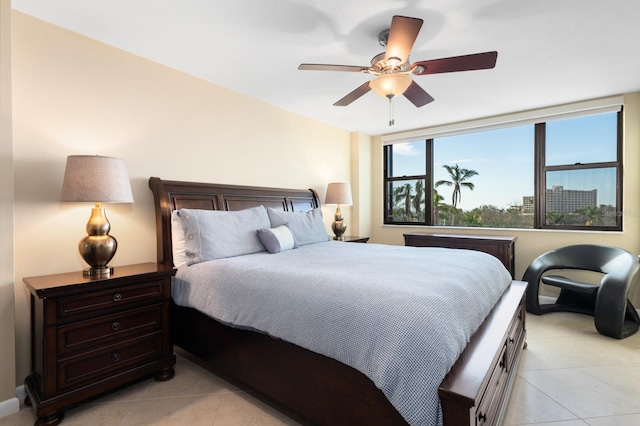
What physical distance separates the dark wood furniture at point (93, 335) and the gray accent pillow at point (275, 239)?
0.82 meters

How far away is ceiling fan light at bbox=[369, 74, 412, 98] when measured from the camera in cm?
210

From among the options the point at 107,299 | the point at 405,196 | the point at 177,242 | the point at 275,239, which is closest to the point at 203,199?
the point at 177,242

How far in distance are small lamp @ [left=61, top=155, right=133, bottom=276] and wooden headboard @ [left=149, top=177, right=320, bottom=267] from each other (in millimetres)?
467

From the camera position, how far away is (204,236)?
8.18 feet

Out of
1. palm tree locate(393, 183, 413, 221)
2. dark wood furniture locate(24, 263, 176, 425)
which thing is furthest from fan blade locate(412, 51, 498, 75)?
palm tree locate(393, 183, 413, 221)

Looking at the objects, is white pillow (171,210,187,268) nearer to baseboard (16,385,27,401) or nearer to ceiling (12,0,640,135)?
baseboard (16,385,27,401)

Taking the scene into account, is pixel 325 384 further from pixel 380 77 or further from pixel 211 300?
pixel 380 77

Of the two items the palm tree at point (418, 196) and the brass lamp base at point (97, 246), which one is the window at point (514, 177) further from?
the brass lamp base at point (97, 246)

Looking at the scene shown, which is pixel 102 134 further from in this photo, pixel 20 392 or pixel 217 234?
pixel 20 392

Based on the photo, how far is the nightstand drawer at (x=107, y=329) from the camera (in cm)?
182

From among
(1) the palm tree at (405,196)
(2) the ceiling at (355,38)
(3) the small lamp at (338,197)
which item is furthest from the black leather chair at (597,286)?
(3) the small lamp at (338,197)

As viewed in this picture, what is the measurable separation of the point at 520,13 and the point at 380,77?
100cm

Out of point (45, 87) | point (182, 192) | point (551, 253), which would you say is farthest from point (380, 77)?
point (551, 253)

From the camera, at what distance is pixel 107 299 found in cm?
196
